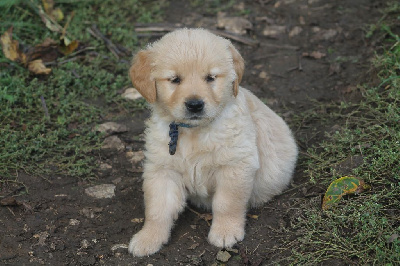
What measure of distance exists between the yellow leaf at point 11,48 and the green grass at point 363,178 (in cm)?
349

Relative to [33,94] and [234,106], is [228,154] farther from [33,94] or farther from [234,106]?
[33,94]

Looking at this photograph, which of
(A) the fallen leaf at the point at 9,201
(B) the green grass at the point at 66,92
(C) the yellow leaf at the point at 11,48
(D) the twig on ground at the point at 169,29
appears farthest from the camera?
(D) the twig on ground at the point at 169,29

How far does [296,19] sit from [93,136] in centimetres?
372

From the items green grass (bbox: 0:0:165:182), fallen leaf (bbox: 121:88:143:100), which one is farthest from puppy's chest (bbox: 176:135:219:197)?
fallen leaf (bbox: 121:88:143:100)

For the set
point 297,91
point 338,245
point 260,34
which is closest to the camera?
point 338,245

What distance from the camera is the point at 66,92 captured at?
651 centimetres

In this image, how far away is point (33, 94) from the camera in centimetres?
620

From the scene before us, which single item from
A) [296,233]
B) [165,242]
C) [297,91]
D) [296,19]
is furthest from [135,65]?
[296,19]

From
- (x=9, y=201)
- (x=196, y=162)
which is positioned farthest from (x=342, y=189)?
(x=9, y=201)

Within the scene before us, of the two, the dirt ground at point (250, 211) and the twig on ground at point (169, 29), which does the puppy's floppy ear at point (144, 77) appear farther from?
the twig on ground at point (169, 29)

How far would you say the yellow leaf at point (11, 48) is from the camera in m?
6.51

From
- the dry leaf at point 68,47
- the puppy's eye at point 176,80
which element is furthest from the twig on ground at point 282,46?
the puppy's eye at point 176,80

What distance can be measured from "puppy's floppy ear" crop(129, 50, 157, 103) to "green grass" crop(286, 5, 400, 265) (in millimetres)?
1525

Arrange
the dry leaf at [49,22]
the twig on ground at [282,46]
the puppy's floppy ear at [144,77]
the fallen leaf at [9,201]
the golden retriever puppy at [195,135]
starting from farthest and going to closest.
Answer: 1. the twig on ground at [282,46]
2. the dry leaf at [49,22]
3. the fallen leaf at [9,201]
4. the puppy's floppy ear at [144,77]
5. the golden retriever puppy at [195,135]
